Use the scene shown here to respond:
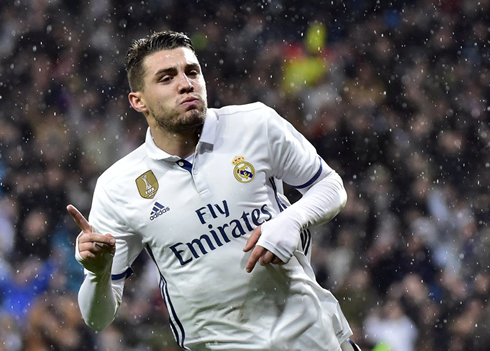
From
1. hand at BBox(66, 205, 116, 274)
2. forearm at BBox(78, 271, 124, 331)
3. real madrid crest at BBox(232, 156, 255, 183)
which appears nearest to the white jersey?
real madrid crest at BBox(232, 156, 255, 183)

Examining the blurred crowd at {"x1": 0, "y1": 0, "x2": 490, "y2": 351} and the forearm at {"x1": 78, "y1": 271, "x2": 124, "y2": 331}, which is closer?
the forearm at {"x1": 78, "y1": 271, "x2": 124, "y2": 331}

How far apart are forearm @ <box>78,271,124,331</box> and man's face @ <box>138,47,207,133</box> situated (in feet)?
1.81

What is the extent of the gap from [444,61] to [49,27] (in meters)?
2.83

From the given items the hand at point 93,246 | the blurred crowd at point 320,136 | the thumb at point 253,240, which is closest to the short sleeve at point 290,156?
the thumb at point 253,240

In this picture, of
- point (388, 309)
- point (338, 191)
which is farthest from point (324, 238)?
→ point (338, 191)

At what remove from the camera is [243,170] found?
249 cm

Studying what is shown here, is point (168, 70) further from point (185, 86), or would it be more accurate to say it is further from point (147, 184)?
point (147, 184)

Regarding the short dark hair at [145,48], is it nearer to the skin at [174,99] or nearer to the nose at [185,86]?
the skin at [174,99]

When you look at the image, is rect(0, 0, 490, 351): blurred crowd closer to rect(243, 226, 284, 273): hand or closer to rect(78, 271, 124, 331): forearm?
rect(78, 271, 124, 331): forearm

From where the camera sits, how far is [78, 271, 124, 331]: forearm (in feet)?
8.07

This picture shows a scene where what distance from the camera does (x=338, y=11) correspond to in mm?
5574

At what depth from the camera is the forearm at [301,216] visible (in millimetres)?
2268

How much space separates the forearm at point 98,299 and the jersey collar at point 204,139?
0.42 meters

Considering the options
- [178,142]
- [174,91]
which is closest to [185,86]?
[174,91]
